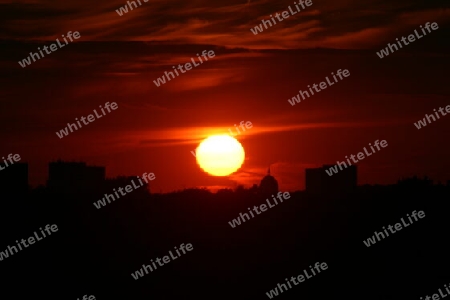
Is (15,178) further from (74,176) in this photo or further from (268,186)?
(268,186)

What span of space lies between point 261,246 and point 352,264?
6.15 m

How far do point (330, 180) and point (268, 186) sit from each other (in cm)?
863

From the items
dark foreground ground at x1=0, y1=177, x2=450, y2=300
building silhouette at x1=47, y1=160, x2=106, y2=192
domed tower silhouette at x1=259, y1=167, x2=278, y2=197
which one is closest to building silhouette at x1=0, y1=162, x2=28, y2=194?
building silhouette at x1=47, y1=160, x2=106, y2=192

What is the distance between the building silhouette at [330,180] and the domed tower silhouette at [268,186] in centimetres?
397

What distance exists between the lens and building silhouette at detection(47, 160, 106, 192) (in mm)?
92000

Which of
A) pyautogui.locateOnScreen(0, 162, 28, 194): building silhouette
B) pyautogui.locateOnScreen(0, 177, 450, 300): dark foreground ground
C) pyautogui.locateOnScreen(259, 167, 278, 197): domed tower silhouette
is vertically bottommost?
pyautogui.locateOnScreen(0, 177, 450, 300): dark foreground ground

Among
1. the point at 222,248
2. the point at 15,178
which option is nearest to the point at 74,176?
the point at 15,178

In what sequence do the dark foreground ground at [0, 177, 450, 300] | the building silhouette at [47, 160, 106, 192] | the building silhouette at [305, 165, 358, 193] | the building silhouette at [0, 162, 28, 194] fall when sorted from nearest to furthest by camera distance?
the dark foreground ground at [0, 177, 450, 300], the building silhouette at [0, 162, 28, 194], the building silhouette at [47, 160, 106, 192], the building silhouette at [305, 165, 358, 193]

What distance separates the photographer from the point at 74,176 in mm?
93375

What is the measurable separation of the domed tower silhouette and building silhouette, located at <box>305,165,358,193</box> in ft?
13.0

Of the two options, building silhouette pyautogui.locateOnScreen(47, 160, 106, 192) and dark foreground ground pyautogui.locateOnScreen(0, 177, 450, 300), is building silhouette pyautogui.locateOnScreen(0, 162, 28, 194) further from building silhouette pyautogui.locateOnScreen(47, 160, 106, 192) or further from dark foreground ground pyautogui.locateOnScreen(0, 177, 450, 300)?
dark foreground ground pyautogui.locateOnScreen(0, 177, 450, 300)

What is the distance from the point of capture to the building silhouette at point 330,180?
309 ft

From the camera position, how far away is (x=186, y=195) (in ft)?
281

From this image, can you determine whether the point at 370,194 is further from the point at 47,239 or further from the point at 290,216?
the point at 47,239
